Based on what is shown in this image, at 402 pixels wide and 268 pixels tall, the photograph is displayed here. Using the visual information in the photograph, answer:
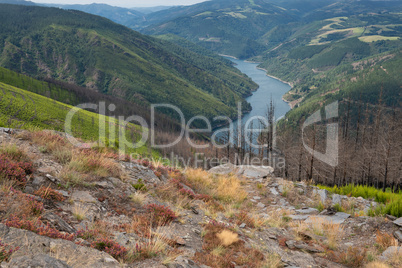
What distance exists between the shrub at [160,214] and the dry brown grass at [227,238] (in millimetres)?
1609

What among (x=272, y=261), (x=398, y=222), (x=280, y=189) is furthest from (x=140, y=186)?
(x=398, y=222)

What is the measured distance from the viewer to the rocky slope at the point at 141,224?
5094 mm

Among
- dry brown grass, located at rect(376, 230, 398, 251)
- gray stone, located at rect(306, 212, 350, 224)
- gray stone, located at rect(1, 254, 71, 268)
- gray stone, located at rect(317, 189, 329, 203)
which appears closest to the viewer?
gray stone, located at rect(1, 254, 71, 268)

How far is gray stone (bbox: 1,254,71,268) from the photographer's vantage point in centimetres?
393

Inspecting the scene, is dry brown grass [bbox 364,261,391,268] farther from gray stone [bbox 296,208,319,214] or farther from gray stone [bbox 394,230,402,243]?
gray stone [bbox 296,208,319,214]

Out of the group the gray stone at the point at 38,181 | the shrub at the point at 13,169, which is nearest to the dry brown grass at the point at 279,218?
the gray stone at the point at 38,181

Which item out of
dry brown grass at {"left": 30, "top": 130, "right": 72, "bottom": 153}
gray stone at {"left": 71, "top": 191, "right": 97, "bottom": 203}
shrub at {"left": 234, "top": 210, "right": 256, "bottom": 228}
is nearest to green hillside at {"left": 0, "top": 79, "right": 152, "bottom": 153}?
dry brown grass at {"left": 30, "top": 130, "right": 72, "bottom": 153}

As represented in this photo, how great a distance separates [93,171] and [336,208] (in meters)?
10.8

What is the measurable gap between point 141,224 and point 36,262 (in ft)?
11.0

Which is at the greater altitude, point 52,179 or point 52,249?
point 52,179

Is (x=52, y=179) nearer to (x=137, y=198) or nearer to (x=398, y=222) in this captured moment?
(x=137, y=198)

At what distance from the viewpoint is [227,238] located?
24.2ft

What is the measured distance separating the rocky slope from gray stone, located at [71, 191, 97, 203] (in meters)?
0.03

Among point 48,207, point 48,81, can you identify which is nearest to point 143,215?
point 48,207
